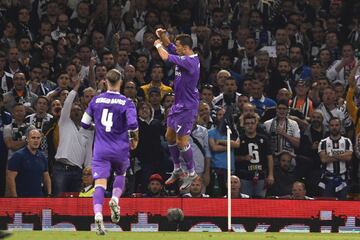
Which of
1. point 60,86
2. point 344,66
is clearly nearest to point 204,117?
point 60,86

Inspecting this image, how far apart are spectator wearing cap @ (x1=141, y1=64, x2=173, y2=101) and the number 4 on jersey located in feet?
18.3

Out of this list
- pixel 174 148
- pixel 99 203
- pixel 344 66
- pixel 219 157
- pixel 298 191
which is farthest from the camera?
pixel 344 66

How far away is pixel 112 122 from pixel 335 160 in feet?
22.5

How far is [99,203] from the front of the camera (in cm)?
2048

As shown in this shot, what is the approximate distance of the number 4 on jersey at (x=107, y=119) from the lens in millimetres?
20625

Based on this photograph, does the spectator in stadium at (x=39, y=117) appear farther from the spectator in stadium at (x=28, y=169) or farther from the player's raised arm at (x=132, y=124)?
the player's raised arm at (x=132, y=124)

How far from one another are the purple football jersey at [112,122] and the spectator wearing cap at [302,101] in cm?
709

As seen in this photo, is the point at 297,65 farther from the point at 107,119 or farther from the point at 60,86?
the point at 107,119

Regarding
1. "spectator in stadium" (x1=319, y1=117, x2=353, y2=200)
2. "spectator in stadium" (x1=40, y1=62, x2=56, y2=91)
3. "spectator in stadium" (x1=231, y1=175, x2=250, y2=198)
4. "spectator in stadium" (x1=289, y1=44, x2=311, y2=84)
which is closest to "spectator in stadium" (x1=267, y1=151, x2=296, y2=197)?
"spectator in stadium" (x1=319, y1=117, x2=353, y2=200)

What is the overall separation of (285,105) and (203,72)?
2978 mm

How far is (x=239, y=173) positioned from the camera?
25500mm

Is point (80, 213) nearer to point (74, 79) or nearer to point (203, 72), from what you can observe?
point (74, 79)

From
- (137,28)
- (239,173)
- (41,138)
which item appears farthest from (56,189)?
(137,28)

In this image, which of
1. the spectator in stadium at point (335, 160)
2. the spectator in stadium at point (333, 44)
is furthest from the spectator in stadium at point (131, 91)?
the spectator in stadium at point (333, 44)
